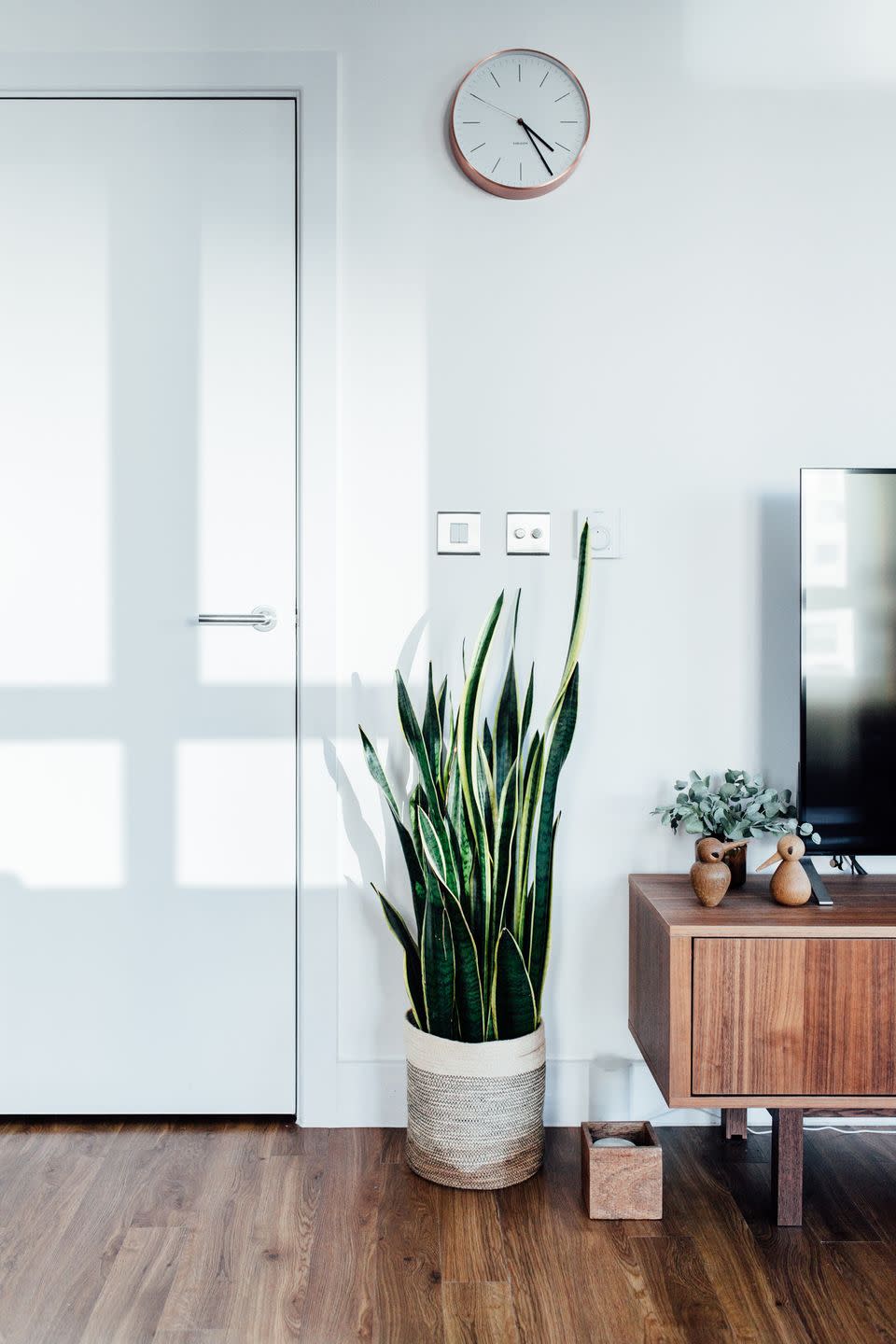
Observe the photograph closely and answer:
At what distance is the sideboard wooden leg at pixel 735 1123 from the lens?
76.9 inches

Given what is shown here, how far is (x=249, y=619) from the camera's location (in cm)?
199

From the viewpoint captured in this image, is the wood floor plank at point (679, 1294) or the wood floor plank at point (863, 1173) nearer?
the wood floor plank at point (679, 1294)

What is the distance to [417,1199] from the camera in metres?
1.73

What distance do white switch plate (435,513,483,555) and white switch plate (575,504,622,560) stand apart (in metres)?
0.20

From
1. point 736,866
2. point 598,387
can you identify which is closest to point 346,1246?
point 736,866

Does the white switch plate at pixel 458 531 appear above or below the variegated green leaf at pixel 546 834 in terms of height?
above

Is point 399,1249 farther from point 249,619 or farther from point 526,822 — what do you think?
point 249,619

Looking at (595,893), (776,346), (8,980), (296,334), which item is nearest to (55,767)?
(8,980)

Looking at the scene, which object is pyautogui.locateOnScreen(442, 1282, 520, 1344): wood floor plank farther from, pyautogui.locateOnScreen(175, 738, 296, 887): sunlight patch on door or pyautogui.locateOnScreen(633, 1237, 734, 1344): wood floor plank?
pyautogui.locateOnScreen(175, 738, 296, 887): sunlight patch on door

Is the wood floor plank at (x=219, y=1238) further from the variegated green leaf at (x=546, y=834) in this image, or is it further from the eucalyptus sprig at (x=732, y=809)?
the eucalyptus sprig at (x=732, y=809)

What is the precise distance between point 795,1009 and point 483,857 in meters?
0.56

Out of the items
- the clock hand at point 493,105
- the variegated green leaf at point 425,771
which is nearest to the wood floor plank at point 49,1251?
the variegated green leaf at point 425,771

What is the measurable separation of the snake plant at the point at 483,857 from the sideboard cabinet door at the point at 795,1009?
0.31m

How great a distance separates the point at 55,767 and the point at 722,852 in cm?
130
